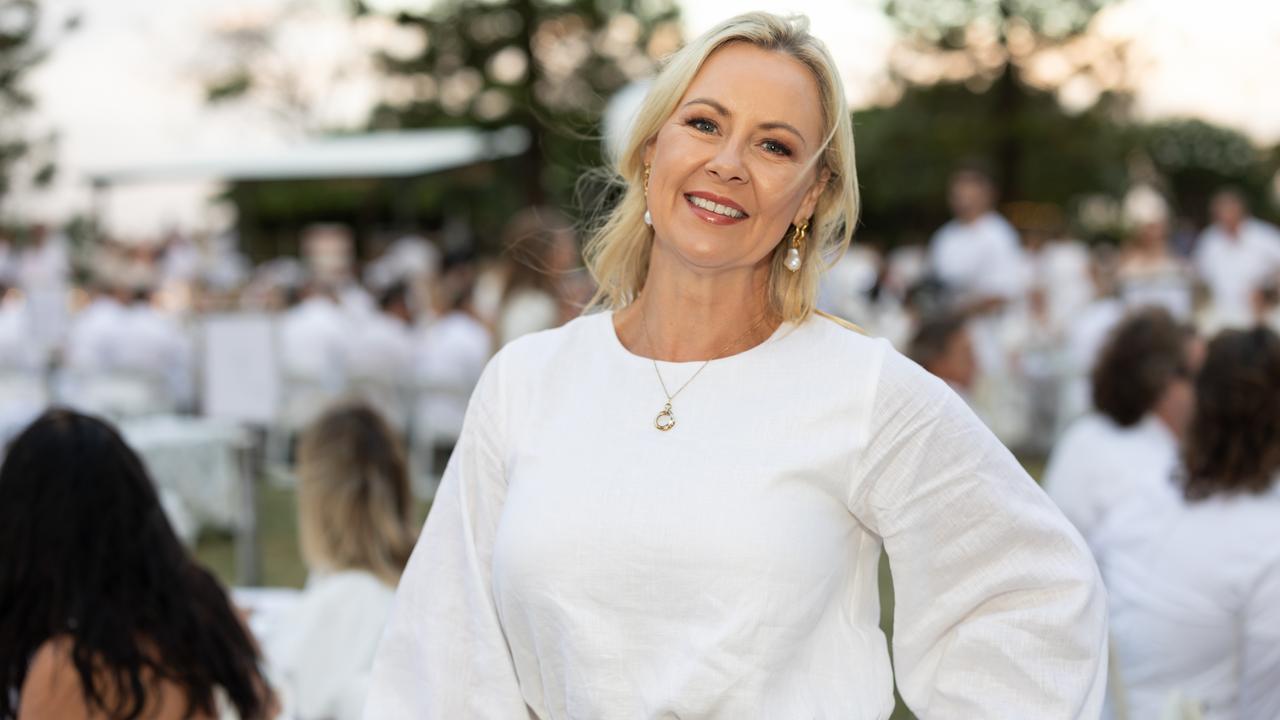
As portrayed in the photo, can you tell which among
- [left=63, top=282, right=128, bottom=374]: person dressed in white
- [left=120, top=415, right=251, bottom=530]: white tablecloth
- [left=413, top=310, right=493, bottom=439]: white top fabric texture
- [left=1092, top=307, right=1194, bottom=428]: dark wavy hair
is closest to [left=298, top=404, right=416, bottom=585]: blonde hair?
[left=1092, top=307, right=1194, bottom=428]: dark wavy hair

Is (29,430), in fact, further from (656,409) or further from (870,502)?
(870,502)

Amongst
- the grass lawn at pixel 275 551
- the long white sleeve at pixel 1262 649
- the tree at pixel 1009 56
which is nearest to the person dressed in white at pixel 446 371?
the grass lawn at pixel 275 551

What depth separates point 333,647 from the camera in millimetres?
3666

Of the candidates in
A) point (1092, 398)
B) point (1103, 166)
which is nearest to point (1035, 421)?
point (1092, 398)

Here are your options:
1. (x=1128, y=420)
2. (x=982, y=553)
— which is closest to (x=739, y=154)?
(x=982, y=553)

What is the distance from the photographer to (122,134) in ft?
66.0

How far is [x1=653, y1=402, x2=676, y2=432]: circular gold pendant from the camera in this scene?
1.86m

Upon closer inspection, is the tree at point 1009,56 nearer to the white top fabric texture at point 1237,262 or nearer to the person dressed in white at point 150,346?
the white top fabric texture at point 1237,262

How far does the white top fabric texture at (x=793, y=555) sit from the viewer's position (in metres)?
1.77

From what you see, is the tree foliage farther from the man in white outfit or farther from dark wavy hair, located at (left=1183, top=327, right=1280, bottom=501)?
dark wavy hair, located at (left=1183, top=327, right=1280, bottom=501)

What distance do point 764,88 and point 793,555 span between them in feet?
2.16

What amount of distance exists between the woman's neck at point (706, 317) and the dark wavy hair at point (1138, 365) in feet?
9.39

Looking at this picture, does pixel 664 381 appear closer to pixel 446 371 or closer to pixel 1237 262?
pixel 446 371

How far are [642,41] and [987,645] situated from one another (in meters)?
22.6
